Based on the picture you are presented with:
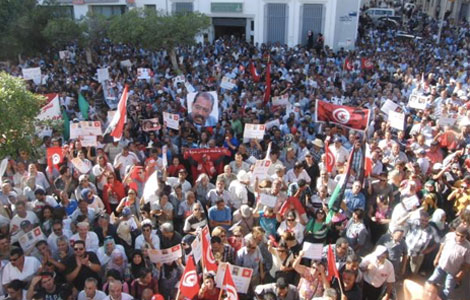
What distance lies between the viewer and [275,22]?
2544 cm

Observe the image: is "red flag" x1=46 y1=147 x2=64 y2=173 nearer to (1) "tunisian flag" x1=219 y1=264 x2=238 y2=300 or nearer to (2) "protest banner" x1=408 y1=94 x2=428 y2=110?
(1) "tunisian flag" x1=219 y1=264 x2=238 y2=300

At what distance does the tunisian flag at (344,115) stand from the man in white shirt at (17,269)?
248 inches

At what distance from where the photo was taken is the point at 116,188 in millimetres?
7203

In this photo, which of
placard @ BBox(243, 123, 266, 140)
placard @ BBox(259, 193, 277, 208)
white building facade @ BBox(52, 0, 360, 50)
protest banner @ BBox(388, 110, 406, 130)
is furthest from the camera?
white building facade @ BBox(52, 0, 360, 50)

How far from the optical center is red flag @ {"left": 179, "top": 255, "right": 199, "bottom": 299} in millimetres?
4664

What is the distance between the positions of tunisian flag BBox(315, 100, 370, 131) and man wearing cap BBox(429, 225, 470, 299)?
11.7 ft

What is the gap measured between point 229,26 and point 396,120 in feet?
64.9

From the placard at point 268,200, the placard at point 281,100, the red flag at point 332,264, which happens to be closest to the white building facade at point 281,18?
the placard at point 281,100

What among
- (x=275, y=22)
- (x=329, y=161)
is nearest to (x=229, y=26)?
(x=275, y=22)

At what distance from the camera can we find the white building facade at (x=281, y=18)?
80.0 ft

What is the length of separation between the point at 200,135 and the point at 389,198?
4469mm

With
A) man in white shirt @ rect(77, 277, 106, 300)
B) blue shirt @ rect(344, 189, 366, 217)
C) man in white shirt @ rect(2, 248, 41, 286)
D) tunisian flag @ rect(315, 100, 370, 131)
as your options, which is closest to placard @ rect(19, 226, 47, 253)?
man in white shirt @ rect(2, 248, 41, 286)

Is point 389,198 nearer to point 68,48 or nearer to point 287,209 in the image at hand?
point 287,209

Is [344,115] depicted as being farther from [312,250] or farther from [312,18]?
[312,18]
